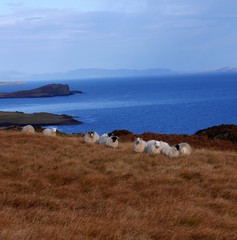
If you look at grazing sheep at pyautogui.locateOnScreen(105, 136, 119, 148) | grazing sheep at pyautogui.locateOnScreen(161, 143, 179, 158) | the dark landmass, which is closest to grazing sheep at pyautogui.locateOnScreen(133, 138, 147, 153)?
grazing sheep at pyautogui.locateOnScreen(161, 143, 179, 158)

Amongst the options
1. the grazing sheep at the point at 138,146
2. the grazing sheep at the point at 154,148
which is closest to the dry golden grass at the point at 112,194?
the grazing sheep at the point at 138,146

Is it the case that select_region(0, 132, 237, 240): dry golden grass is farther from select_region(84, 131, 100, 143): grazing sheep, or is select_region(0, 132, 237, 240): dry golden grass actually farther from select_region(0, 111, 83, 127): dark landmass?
select_region(0, 111, 83, 127): dark landmass

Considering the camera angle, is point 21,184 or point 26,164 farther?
point 26,164

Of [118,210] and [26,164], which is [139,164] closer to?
[26,164]

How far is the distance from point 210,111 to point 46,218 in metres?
114

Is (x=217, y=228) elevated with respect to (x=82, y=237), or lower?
lower

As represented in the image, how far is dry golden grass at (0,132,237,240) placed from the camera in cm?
751

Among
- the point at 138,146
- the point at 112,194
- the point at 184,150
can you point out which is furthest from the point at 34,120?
the point at 112,194

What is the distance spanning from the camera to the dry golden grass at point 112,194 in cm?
751

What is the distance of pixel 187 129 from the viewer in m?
83.4

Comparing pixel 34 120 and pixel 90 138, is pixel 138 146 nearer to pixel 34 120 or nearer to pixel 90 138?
pixel 90 138

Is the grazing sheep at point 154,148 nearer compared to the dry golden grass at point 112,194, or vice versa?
the dry golden grass at point 112,194

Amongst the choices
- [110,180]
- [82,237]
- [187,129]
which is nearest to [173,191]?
[110,180]

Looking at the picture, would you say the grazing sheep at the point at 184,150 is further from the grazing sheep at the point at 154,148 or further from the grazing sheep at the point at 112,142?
the grazing sheep at the point at 112,142
